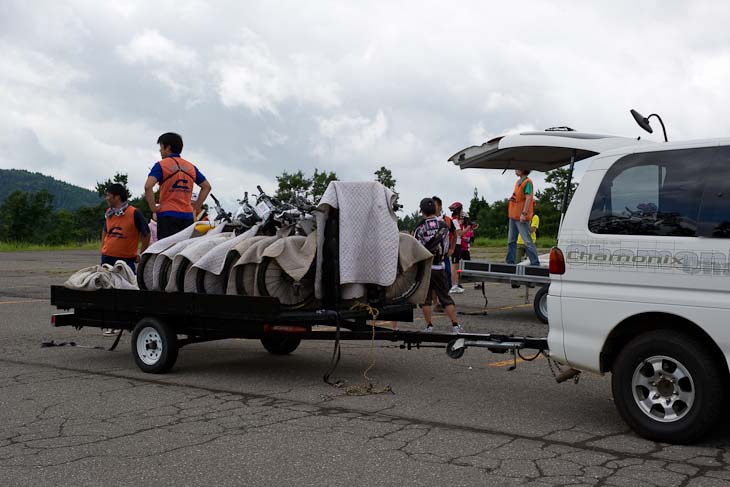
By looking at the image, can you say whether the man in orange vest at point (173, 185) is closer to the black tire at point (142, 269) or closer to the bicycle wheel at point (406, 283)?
the black tire at point (142, 269)

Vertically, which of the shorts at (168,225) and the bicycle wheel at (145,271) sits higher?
the shorts at (168,225)

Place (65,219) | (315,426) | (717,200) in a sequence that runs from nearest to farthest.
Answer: (717,200) < (315,426) < (65,219)

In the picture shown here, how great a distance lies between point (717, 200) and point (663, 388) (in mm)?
1293

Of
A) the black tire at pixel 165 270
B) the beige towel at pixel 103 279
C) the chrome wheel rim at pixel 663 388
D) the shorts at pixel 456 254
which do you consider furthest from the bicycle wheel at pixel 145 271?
the shorts at pixel 456 254

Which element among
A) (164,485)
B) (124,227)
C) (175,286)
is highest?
(124,227)

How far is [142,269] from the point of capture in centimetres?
802

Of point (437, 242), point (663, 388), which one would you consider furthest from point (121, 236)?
point (663, 388)

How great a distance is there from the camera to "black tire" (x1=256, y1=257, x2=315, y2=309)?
706 centimetres

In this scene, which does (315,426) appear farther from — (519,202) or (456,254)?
(456,254)

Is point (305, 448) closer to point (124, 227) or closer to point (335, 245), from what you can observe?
point (335, 245)

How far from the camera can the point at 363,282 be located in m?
7.14

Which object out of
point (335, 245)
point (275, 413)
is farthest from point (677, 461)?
point (335, 245)

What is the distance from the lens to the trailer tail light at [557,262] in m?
5.75

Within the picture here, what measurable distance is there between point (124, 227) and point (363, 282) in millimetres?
3637
